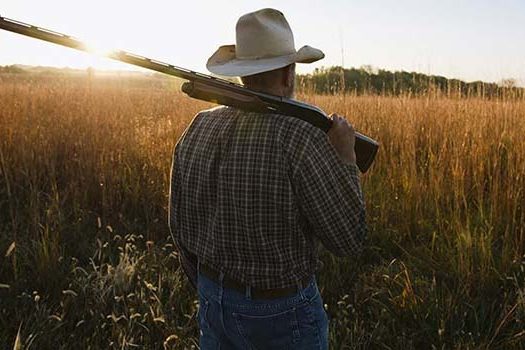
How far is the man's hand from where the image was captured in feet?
4.66

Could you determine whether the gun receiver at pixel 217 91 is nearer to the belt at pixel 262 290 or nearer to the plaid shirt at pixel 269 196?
the plaid shirt at pixel 269 196

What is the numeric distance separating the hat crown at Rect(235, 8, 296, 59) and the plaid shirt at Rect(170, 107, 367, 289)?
6.9 inches

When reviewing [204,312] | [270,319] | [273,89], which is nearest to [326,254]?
[204,312]

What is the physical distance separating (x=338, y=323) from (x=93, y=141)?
3183mm

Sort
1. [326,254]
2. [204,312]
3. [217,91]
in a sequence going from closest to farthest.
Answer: [217,91]
[204,312]
[326,254]

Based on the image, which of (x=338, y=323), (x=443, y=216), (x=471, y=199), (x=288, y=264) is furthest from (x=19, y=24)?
(x=471, y=199)

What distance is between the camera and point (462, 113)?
496 cm

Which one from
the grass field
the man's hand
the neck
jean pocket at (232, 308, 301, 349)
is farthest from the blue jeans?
the grass field

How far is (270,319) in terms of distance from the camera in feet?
4.67

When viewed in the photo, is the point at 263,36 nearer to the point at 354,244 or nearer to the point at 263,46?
the point at 263,46

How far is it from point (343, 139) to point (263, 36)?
0.37 m

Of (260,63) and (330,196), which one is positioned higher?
(260,63)

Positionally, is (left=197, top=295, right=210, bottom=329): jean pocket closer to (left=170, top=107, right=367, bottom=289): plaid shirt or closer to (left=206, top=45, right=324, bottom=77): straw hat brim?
(left=170, top=107, right=367, bottom=289): plaid shirt

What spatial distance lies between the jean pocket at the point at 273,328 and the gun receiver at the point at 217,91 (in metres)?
0.55
